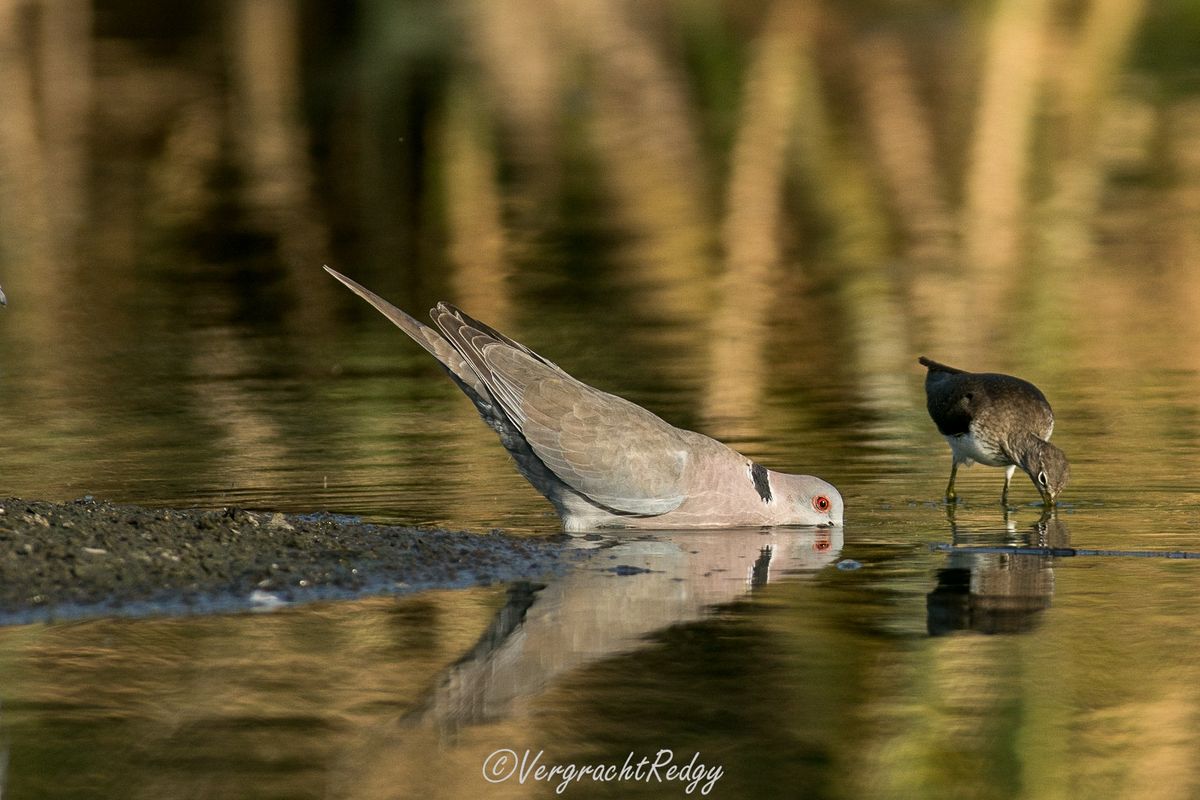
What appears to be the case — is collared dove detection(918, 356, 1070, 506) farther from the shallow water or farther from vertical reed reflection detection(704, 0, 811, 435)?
vertical reed reflection detection(704, 0, 811, 435)

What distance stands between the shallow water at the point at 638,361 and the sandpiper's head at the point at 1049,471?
155 millimetres

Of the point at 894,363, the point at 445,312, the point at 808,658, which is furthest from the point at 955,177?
the point at 808,658

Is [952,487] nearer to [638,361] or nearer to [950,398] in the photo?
[950,398]

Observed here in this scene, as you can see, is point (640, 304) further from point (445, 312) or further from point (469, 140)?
point (469, 140)

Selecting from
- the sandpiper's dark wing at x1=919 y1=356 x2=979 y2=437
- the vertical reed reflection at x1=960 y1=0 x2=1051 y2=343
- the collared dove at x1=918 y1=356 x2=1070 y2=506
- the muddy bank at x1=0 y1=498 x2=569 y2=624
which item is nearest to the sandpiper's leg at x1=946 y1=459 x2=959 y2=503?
the collared dove at x1=918 y1=356 x2=1070 y2=506

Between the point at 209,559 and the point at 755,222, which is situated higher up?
the point at 755,222

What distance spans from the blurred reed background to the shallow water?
77 mm

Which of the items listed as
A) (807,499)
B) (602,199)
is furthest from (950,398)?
(602,199)

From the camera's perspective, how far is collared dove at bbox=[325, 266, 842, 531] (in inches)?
357

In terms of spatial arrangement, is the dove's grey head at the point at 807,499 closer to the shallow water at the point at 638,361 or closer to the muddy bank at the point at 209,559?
the shallow water at the point at 638,361

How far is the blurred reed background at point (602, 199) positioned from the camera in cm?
1317

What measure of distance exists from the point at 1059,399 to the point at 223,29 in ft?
77.6

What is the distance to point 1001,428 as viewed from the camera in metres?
10.3

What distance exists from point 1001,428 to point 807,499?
5.38 ft
